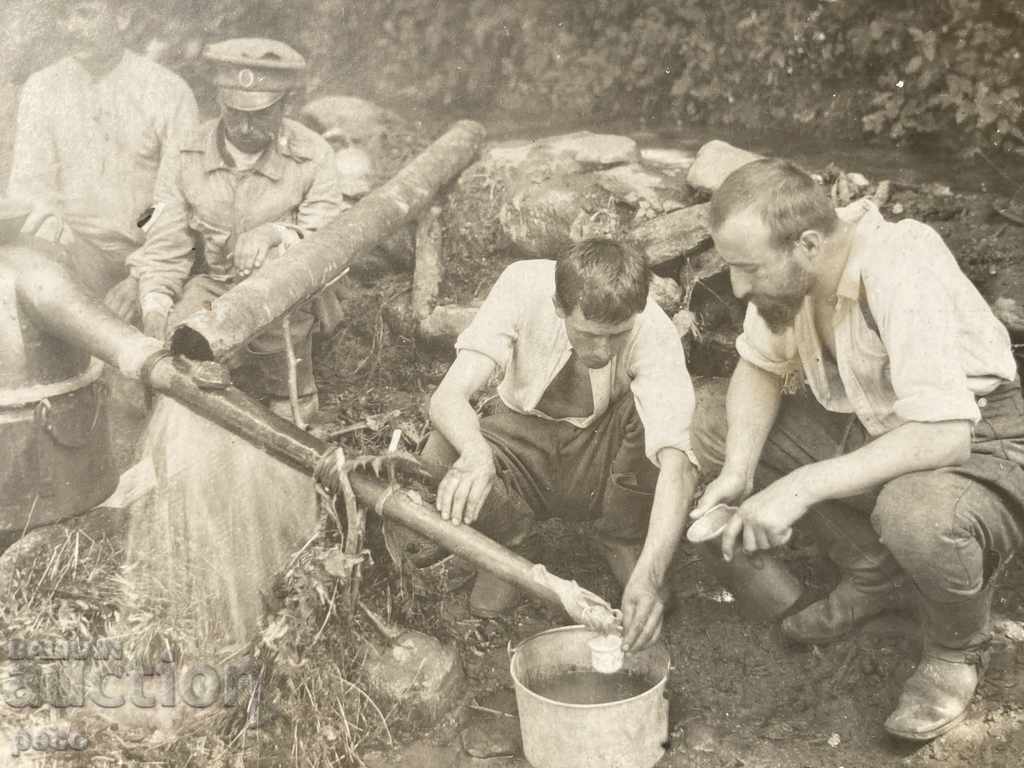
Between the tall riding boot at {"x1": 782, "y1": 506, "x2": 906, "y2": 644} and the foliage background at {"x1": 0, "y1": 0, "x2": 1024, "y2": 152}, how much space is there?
95.7 inches

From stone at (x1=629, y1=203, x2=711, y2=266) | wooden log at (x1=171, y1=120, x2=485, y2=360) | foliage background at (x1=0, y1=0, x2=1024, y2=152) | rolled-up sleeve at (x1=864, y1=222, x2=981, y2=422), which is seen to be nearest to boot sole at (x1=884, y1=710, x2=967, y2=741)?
rolled-up sleeve at (x1=864, y1=222, x2=981, y2=422)

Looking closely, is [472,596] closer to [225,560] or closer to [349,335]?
[225,560]

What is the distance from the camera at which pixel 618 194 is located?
199 inches

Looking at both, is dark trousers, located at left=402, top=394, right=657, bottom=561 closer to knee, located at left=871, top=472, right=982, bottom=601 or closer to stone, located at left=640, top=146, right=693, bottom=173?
knee, located at left=871, top=472, right=982, bottom=601

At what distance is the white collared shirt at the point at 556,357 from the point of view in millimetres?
3502

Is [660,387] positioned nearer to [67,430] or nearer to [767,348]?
[767,348]

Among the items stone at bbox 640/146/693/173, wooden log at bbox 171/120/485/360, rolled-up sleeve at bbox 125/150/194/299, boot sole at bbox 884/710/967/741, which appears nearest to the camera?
boot sole at bbox 884/710/967/741

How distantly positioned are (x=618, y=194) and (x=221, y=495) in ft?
7.62

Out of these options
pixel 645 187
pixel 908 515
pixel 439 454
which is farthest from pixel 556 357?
pixel 645 187

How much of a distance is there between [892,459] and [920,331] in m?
0.38

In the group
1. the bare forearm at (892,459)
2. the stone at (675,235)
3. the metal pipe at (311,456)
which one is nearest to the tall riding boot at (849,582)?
the bare forearm at (892,459)

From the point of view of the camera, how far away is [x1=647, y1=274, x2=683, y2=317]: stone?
4.63 m

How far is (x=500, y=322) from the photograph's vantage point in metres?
3.66

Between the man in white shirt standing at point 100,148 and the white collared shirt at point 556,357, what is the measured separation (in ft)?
6.84
